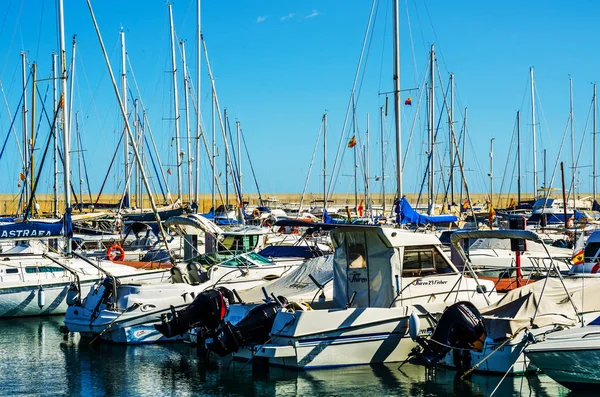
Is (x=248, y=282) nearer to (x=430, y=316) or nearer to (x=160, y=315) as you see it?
(x=160, y=315)

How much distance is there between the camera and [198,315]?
20.5 meters

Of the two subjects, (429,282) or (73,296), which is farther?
(73,296)

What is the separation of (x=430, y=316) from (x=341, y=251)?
2.76 m

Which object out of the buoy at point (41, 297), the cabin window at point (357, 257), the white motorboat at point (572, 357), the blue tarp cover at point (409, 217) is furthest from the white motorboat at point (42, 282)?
the white motorboat at point (572, 357)

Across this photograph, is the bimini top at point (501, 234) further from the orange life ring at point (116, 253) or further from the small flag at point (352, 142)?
the small flag at point (352, 142)

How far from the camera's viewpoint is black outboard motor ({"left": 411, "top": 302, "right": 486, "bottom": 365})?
56.9ft

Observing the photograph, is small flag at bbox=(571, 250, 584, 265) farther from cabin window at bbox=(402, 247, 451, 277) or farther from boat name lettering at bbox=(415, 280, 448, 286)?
boat name lettering at bbox=(415, 280, 448, 286)

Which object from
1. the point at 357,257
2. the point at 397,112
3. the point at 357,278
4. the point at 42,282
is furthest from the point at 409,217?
the point at 42,282

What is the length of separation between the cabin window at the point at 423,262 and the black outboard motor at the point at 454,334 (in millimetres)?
2031

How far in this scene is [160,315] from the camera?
22.0m

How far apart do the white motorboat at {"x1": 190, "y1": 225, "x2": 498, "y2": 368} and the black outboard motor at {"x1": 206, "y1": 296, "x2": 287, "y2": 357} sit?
0.02m

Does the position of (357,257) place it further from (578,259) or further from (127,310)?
(578,259)

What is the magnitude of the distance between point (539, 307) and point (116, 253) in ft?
71.8

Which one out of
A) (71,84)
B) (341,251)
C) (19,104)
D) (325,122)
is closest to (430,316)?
(341,251)
